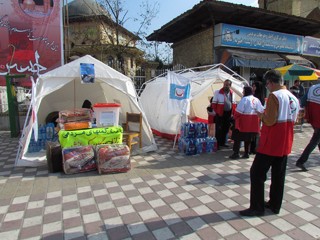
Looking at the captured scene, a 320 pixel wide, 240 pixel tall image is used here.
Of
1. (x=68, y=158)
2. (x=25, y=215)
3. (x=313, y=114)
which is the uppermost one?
(x=313, y=114)

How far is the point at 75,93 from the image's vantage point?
880 cm

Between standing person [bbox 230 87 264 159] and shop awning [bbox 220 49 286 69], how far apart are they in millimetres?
7860

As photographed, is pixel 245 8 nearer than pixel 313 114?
No

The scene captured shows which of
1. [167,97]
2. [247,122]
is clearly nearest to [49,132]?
[167,97]

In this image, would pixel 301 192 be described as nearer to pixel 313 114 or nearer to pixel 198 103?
pixel 313 114

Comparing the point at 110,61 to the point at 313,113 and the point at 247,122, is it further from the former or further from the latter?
the point at 313,113

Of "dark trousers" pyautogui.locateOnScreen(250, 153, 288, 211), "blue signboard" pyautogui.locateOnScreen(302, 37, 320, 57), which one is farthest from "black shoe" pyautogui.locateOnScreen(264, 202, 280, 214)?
"blue signboard" pyautogui.locateOnScreen(302, 37, 320, 57)

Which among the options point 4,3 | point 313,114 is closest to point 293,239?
point 313,114

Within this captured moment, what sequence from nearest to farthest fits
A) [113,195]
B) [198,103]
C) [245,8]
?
[113,195], [198,103], [245,8]

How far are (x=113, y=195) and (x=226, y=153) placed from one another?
332 centimetres

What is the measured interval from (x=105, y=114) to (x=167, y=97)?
276cm

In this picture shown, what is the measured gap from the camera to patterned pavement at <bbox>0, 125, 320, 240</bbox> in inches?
115

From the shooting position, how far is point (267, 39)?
1457cm

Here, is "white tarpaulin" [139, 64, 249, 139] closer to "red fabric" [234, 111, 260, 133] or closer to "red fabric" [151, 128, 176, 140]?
"red fabric" [151, 128, 176, 140]
